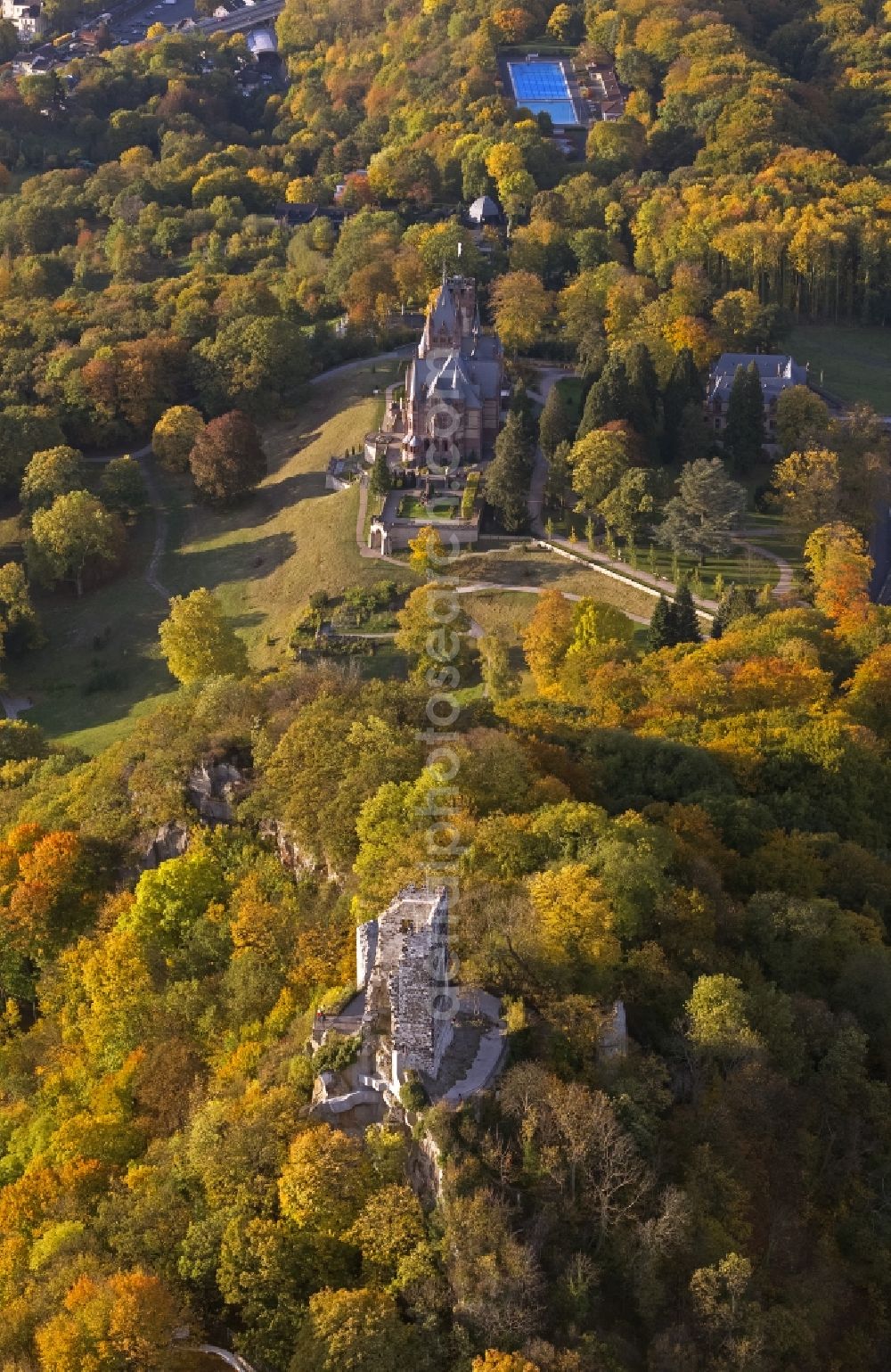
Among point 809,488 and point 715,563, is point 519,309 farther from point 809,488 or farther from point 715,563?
point 715,563

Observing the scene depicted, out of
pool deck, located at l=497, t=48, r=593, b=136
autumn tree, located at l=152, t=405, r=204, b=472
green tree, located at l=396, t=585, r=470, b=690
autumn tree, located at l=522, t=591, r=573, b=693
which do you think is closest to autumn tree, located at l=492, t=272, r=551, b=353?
autumn tree, located at l=152, t=405, r=204, b=472

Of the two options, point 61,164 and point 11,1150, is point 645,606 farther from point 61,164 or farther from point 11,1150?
point 61,164

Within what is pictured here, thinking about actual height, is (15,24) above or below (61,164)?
above

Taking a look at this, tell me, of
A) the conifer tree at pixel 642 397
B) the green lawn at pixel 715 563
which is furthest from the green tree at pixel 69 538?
the conifer tree at pixel 642 397

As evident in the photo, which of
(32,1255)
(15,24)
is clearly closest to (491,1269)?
(32,1255)

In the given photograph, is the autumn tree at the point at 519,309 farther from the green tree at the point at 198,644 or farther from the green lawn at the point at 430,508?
the green tree at the point at 198,644
